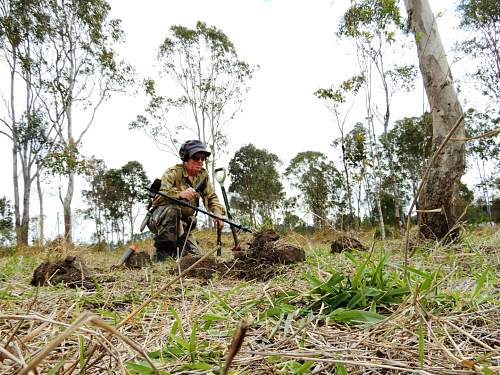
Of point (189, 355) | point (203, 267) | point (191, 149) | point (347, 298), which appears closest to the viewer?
point (189, 355)

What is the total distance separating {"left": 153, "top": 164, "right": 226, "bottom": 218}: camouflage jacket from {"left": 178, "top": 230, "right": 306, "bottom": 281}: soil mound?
1.72m

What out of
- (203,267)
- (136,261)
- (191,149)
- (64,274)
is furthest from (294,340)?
(191,149)

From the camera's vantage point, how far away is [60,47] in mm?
17078

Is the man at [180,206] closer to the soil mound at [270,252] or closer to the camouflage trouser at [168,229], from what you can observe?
the camouflage trouser at [168,229]

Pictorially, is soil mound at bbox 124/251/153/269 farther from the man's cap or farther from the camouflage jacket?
the man's cap

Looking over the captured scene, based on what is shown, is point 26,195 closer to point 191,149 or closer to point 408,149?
point 191,149

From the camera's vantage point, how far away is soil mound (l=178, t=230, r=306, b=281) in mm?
2703

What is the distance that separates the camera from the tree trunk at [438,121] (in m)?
3.63

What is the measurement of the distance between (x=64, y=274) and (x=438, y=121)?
3801 millimetres

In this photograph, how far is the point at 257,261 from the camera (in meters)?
2.91

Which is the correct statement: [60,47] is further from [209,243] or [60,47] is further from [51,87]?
[209,243]

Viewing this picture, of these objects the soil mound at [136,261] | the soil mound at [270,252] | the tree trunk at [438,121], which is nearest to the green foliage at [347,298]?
the soil mound at [270,252]

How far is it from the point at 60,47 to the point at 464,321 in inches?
786

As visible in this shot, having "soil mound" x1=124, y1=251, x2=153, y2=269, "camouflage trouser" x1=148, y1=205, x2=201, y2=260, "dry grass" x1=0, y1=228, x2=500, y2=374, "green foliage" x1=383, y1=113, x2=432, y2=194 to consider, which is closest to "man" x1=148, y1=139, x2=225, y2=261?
"camouflage trouser" x1=148, y1=205, x2=201, y2=260
